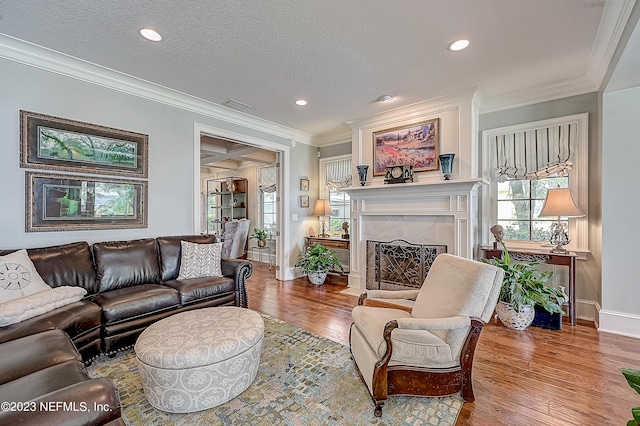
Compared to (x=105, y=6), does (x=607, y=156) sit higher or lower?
lower

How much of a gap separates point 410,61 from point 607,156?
2.28 meters

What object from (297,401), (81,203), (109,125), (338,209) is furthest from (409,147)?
(81,203)

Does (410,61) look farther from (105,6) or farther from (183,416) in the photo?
(183,416)

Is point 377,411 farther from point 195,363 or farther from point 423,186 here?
point 423,186

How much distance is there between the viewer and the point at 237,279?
335 centimetres

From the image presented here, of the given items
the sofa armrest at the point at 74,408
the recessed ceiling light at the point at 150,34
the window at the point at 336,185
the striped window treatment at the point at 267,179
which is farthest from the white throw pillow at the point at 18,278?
the striped window treatment at the point at 267,179

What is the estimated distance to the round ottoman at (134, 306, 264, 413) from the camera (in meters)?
1.72

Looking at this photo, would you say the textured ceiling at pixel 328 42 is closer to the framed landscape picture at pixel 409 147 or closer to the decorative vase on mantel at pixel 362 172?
the framed landscape picture at pixel 409 147

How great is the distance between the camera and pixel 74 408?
0.89 meters

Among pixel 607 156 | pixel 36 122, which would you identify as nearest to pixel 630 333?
pixel 607 156

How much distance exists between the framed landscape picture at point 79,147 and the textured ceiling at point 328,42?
69 centimetres

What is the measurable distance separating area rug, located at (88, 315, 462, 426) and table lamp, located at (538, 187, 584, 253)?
7.93 feet

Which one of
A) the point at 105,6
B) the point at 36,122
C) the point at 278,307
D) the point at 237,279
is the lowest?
the point at 278,307

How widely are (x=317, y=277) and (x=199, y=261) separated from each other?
6.95 ft
